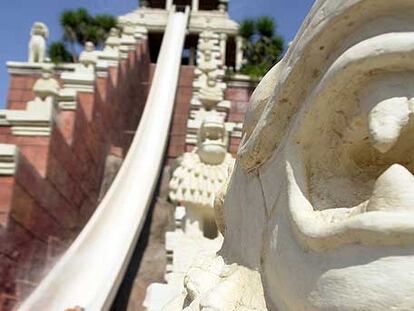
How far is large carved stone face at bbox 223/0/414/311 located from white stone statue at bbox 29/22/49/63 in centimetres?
1158

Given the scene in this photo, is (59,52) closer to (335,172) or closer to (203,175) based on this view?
(203,175)

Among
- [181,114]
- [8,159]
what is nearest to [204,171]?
[8,159]

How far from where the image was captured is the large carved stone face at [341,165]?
94 cm

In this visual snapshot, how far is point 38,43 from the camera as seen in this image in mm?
12500

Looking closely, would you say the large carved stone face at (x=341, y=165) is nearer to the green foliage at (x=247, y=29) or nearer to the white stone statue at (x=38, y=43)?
the white stone statue at (x=38, y=43)

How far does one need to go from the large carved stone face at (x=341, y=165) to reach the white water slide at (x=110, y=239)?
3.27 meters

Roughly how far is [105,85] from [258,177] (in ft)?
23.2

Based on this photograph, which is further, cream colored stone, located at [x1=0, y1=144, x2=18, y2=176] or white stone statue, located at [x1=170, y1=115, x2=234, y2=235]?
white stone statue, located at [x1=170, y1=115, x2=234, y2=235]

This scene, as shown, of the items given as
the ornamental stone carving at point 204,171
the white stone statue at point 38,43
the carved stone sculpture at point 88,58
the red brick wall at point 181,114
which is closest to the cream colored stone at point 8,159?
the ornamental stone carving at point 204,171

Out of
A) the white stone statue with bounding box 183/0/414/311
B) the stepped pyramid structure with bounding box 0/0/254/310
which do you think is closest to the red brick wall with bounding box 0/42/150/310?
the stepped pyramid structure with bounding box 0/0/254/310

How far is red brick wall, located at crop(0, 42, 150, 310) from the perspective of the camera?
442cm

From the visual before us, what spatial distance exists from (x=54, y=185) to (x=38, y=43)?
25.4 feet

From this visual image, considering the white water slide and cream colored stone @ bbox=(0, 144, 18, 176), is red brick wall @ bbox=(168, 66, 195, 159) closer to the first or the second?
the white water slide

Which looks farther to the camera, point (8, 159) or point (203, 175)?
point (203, 175)
